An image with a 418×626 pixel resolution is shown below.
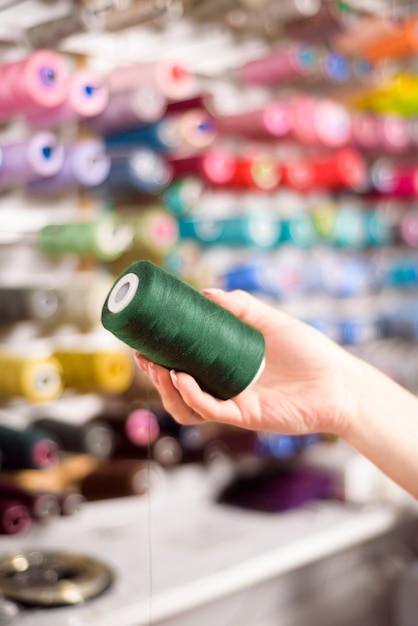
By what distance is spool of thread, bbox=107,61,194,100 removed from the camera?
126cm

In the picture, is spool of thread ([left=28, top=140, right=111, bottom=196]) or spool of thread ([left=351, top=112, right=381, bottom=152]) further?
spool of thread ([left=351, top=112, right=381, bottom=152])

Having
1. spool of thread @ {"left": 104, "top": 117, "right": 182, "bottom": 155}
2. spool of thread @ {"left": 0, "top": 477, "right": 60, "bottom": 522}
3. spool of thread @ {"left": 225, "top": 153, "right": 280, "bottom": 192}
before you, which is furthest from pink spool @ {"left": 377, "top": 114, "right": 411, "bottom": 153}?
spool of thread @ {"left": 0, "top": 477, "right": 60, "bottom": 522}

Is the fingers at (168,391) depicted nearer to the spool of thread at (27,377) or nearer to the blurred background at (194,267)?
the blurred background at (194,267)

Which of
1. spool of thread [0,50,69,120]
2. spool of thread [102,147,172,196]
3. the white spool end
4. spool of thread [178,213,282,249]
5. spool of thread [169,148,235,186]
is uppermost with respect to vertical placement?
spool of thread [0,50,69,120]

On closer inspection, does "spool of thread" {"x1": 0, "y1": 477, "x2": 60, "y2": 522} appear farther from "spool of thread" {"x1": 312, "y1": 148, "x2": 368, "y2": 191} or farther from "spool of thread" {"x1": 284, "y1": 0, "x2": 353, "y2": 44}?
"spool of thread" {"x1": 284, "y1": 0, "x2": 353, "y2": 44}

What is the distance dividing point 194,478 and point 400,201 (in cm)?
87

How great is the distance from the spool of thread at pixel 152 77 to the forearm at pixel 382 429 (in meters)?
0.67

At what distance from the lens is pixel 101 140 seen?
1.33 m

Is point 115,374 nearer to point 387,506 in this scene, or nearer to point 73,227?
point 73,227

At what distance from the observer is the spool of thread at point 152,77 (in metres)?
1.26

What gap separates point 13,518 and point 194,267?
0.59 m

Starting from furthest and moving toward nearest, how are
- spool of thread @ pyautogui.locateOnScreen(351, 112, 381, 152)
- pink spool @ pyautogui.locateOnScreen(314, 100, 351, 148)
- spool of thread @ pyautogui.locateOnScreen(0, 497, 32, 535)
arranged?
spool of thread @ pyautogui.locateOnScreen(351, 112, 381, 152) → pink spool @ pyautogui.locateOnScreen(314, 100, 351, 148) → spool of thread @ pyautogui.locateOnScreen(0, 497, 32, 535)

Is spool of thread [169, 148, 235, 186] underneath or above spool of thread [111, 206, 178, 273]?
above

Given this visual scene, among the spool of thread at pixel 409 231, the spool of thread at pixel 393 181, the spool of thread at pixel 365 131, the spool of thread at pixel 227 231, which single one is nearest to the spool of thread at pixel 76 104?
the spool of thread at pixel 227 231
